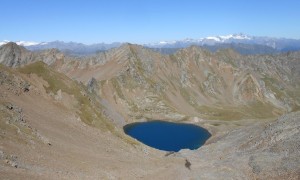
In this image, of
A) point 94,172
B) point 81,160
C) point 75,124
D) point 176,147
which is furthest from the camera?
point 176,147

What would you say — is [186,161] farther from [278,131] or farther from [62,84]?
[62,84]

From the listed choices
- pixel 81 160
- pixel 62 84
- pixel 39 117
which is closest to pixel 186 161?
pixel 81 160

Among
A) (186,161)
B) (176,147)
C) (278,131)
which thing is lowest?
(176,147)

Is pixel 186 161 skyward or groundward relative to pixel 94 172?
groundward

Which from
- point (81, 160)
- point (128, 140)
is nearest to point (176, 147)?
point (128, 140)

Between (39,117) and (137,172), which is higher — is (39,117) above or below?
above


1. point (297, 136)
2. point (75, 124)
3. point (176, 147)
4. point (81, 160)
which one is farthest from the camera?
point (176, 147)

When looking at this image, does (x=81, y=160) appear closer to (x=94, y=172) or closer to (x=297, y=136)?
(x=94, y=172)

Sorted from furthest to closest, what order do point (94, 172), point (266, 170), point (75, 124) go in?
1. point (75, 124)
2. point (266, 170)
3. point (94, 172)

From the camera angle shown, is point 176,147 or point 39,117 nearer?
point 39,117
